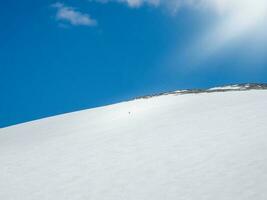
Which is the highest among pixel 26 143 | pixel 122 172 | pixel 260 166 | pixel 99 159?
pixel 26 143

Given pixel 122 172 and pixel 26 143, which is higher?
pixel 26 143

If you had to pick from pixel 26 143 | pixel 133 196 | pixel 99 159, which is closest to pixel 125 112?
pixel 26 143

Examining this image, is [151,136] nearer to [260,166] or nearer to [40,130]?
[260,166]

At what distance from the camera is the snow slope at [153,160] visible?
11.6 metres

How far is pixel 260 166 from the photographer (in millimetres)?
11719

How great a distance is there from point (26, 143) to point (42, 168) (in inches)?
301

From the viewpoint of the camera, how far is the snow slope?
11.6 meters

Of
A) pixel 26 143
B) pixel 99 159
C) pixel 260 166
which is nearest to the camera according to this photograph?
pixel 260 166

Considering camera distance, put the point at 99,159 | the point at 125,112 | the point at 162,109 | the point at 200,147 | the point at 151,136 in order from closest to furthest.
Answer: the point at 200,147
the point at 99,159
the point at 151,136
the point at 162,109
the point at 125,112

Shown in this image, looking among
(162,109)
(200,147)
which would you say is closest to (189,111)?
(162,109)

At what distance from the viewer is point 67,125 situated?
97.1ft

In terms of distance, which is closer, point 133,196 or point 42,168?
point 133,196

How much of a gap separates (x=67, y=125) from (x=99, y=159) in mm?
13809

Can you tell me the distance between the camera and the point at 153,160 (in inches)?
585
